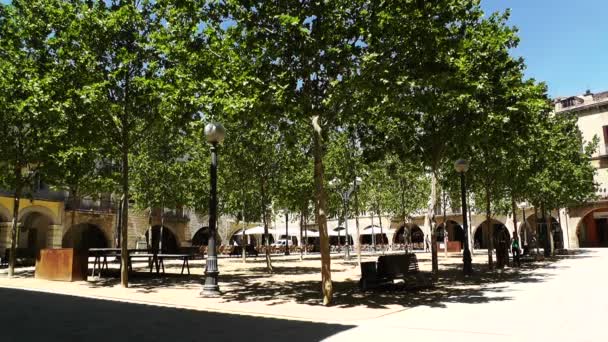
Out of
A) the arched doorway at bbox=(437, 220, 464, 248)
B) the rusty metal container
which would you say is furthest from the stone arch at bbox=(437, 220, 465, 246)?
the rusty metal container

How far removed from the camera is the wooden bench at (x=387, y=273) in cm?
1142

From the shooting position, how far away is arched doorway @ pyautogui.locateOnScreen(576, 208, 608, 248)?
1731 inches

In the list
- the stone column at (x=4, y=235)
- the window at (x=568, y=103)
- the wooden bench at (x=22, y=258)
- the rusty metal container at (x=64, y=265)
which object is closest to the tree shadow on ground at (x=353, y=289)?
the rusty metal container at (x=64, y=265)

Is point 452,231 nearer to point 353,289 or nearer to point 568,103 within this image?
point 568,103

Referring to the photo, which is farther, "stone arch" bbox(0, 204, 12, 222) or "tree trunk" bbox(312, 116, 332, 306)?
"stone arch" bbox(0, 204, 12, 222)

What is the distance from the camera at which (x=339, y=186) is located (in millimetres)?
27688

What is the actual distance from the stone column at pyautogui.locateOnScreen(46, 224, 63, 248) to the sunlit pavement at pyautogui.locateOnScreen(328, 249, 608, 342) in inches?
1086

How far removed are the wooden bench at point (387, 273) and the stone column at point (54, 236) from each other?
994 inches

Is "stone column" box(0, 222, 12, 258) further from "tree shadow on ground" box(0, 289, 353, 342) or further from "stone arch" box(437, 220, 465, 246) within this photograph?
"stone arch" box(437, 220, 465, 246)

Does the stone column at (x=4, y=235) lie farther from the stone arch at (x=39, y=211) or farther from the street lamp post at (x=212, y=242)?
the street lamp post at (x=212, y=242)

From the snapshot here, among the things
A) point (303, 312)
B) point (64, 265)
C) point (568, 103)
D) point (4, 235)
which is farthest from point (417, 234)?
point (303, 312)

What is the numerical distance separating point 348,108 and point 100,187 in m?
14.4

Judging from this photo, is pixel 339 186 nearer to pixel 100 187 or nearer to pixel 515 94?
pixel 100 187

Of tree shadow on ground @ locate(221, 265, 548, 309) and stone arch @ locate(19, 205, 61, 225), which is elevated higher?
stone arch @ locate(19, 205, 61, 225)
